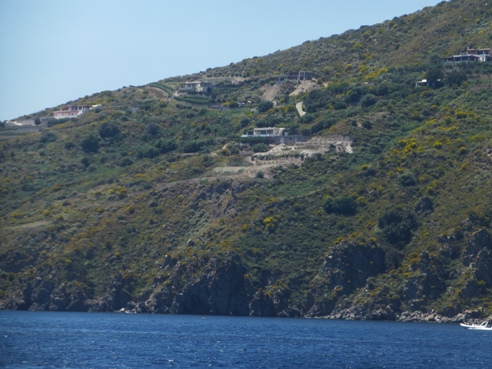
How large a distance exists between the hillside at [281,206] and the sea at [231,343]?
183 inches

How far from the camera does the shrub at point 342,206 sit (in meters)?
133

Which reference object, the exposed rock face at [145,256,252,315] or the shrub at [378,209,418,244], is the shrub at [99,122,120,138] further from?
the shrub at [378,209,418,244]

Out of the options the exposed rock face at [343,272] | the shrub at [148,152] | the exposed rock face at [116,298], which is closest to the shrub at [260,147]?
the shrub at [148,152]

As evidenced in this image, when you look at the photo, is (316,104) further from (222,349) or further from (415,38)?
(222,349)

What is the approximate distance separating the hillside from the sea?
464cm

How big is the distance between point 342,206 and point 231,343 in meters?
41.1

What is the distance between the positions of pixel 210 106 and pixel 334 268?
8110 centimetres

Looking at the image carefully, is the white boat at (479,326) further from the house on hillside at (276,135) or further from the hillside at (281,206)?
the house on hillside at (276,135)

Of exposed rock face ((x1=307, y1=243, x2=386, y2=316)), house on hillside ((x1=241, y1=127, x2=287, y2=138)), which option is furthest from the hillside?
house on hillside ((x1=241, y1=127, x2=287, y2=138))

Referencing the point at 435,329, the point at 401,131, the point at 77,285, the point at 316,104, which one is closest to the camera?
the point at 435,329

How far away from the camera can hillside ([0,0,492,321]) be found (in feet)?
394

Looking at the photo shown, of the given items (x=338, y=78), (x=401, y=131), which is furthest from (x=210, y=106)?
(x=401, y=131)

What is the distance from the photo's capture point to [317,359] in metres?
85.0

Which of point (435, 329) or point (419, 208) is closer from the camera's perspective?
point (435, 329)
